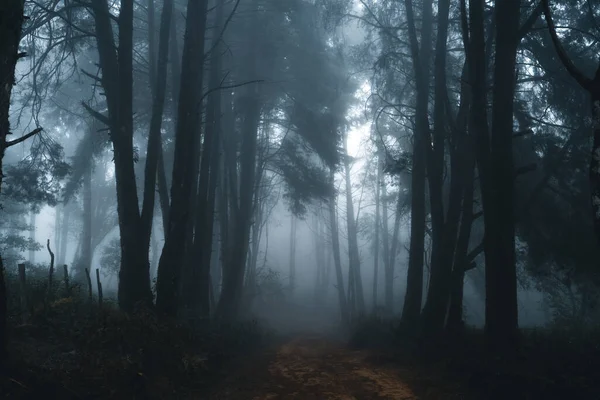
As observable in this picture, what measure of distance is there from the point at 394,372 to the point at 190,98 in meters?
6.84

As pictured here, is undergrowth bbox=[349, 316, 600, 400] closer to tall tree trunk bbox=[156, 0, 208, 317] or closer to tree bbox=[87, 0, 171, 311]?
tall tree trunk bbox=[156, 0, 208, 317]

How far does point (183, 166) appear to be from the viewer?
9.83 metres

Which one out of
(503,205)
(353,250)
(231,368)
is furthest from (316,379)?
(353,250)

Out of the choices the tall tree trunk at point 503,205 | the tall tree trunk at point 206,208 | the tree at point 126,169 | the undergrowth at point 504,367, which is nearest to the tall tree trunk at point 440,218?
the undergrowth at point 504,367

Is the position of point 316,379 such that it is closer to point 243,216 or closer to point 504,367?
point 504,367

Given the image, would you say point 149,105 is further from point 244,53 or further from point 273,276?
point 273,276

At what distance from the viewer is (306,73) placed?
19.0 m

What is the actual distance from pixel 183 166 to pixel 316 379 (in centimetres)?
505

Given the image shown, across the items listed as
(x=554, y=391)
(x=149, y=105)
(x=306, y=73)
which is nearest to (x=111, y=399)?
(x=554, y=391)

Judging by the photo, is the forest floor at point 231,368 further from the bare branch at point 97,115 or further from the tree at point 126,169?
the bare branch at point 97,115

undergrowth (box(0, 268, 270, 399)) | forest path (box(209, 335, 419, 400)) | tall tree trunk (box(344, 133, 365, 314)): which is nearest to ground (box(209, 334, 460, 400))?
forest path (box(209, 335, 419, 400))

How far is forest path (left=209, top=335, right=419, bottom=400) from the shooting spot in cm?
672

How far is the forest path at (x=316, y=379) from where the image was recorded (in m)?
6.72

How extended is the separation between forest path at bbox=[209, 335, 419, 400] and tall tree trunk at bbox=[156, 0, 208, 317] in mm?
2179
